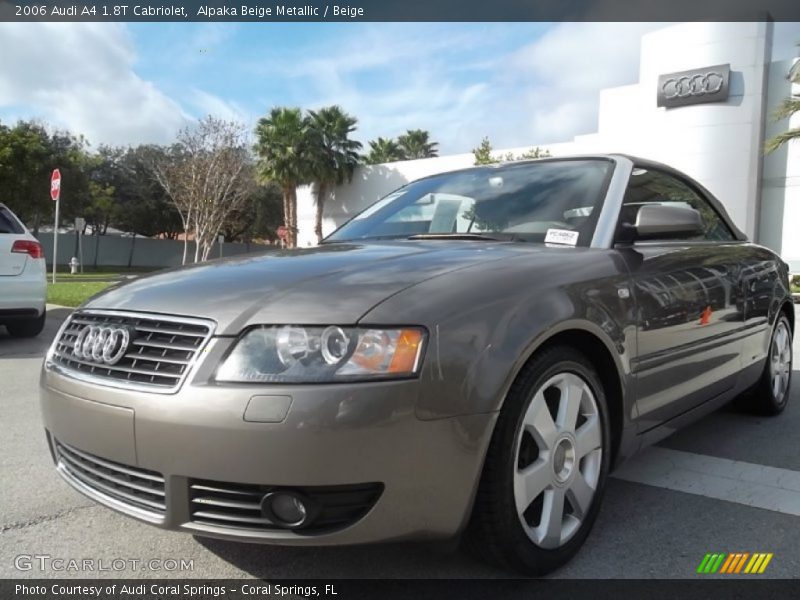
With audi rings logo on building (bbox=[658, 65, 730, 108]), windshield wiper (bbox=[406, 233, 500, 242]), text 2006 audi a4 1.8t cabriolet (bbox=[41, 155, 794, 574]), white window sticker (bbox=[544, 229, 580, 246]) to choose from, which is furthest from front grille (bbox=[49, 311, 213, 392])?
audi rings logo on building (bbox=[658, 65, 730, 108])

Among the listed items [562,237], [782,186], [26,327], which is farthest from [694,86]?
[562,237]

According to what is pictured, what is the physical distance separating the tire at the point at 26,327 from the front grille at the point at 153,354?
5.98 metres

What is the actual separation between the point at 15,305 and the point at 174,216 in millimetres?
37200

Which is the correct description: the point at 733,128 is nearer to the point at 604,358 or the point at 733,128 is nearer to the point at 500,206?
the point at 500,206

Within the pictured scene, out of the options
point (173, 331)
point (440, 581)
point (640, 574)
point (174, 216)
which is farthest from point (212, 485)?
point (174, 216)

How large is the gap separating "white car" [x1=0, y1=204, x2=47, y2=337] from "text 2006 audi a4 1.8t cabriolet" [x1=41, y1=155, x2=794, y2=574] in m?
5.07

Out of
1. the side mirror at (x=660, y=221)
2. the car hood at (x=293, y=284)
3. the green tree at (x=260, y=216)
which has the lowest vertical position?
the car hood at (x=293, y=284)

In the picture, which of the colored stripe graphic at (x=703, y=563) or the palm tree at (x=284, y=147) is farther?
the palm tree at (x=284, y=147)

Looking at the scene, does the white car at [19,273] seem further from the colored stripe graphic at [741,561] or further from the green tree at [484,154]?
the green tree at [484,154]

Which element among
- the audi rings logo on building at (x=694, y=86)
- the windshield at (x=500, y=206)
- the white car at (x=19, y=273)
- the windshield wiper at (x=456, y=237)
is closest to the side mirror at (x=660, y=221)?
the windshield at (x=500, y=206)

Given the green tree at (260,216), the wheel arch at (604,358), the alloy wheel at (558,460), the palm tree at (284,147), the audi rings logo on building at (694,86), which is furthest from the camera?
the green tree at (260,216)

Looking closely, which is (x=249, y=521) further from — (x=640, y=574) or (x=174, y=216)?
(x=174, y=216)

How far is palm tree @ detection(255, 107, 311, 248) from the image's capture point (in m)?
31.6

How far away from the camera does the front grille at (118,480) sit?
180 cm
